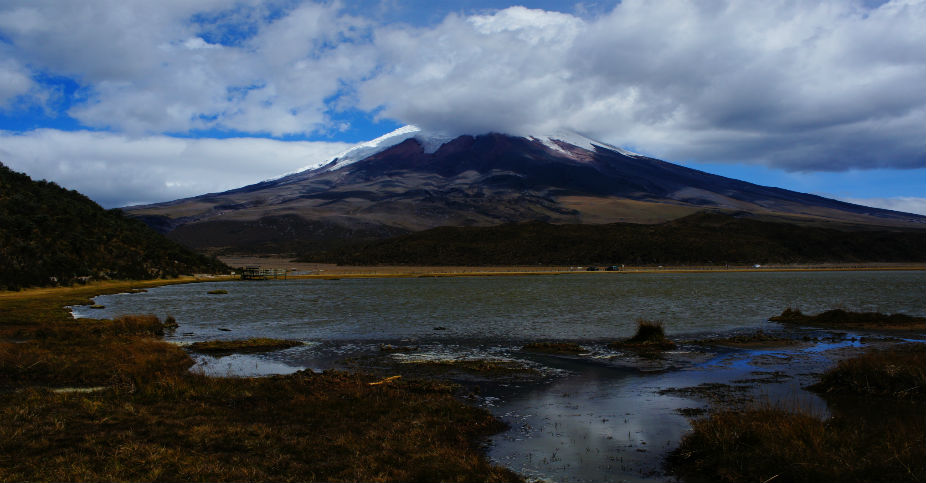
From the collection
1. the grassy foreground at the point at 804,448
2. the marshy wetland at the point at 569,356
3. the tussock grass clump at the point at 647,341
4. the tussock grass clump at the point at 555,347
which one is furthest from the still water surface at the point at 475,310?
the grassy foreground at the point at 804,448

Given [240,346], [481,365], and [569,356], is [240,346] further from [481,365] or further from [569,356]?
[569,356]

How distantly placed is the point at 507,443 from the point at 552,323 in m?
25.7

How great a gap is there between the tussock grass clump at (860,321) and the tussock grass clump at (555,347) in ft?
59.5

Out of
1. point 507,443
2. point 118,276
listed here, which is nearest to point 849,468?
point 507,443

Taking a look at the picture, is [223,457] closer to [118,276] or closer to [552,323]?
[552,323]

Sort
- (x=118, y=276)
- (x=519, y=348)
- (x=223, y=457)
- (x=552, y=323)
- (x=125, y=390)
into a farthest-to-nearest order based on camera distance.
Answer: (x=118, y=276), (x=552, y=323), (x=519, y=348), (x=125, y=390), (x=223, y=457)

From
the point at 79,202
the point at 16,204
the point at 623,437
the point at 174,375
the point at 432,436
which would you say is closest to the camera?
the point at 432,436

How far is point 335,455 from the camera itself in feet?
36.6

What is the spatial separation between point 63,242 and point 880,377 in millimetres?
72576

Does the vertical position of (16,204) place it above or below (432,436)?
above

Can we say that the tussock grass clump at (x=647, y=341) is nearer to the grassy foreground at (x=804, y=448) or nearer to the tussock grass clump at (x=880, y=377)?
the tussock grass clump at (x=880, y=377)

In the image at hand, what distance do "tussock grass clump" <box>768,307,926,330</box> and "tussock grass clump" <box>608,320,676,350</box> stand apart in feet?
46.0

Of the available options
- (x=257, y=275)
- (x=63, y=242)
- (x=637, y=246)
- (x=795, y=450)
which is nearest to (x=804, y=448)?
(x=795, y=450)

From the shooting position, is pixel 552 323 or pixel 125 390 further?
pixel 552 323
